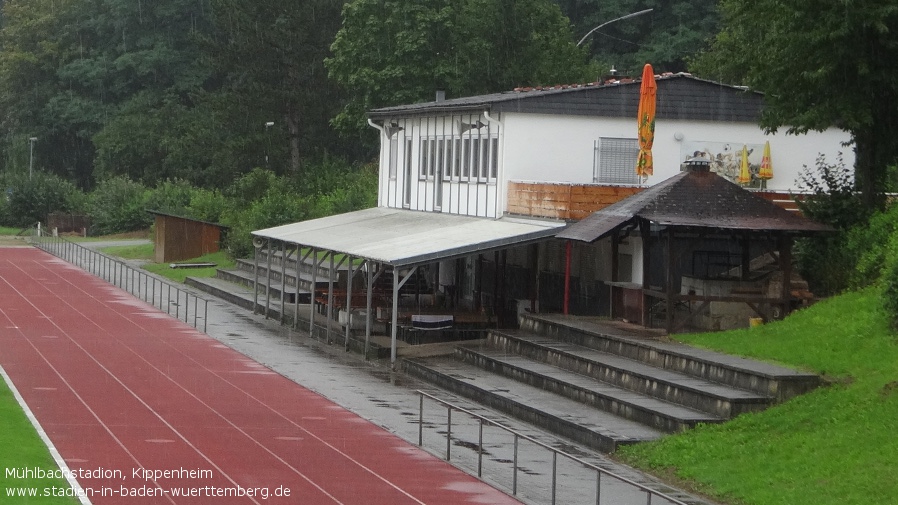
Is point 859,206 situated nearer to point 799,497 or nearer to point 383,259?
point 383,259

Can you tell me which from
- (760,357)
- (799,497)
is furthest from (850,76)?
(799,497)

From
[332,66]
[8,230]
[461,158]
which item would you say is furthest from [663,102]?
[8,230]

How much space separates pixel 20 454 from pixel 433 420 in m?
6.82

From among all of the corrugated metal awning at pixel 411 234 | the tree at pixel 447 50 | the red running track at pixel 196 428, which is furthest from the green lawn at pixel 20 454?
the tree at pixel 447 50

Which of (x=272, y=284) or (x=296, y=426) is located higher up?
(x=272, y=284)

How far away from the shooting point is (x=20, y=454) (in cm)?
1689

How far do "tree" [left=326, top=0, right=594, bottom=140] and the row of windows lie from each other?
2093cm

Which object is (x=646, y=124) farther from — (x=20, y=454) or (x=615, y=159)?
(x=20, y=454)

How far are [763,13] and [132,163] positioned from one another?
68.5m

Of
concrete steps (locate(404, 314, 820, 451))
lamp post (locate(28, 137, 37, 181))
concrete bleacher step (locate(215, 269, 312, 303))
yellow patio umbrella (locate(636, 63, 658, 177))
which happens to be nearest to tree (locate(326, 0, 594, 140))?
concrete bleacher step (locate(215, 269, 312, 303))

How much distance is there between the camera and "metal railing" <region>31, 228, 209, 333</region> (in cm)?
3750

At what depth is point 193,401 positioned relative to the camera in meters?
22.8

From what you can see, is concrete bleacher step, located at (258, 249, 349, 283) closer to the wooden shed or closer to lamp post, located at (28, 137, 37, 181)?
the wooden shed

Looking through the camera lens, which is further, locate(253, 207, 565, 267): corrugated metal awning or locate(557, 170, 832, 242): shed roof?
locate(253, 207, 565, 267): corrugated metal awning
